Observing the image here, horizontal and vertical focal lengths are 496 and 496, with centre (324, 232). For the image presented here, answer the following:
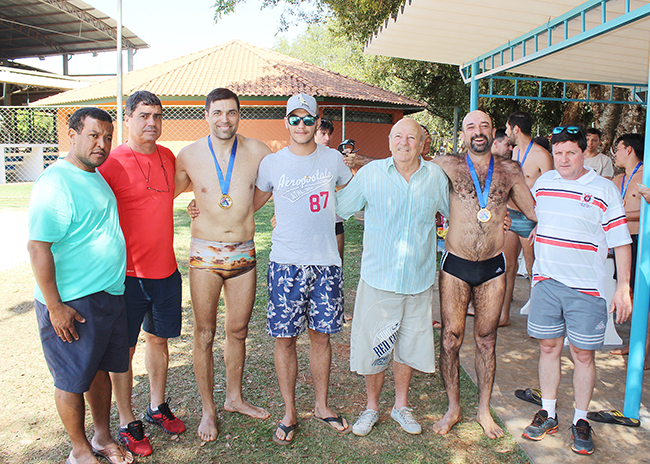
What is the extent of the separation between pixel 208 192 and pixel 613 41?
535 centimetres

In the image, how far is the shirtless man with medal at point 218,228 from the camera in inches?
134

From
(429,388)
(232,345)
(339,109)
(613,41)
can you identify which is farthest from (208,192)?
(339,109)

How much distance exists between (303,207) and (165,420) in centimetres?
177

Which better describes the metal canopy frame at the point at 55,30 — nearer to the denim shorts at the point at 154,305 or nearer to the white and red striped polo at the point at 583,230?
the denim shorts at the point at 154,305

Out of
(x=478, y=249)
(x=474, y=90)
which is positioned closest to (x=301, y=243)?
(x=478, y=249)

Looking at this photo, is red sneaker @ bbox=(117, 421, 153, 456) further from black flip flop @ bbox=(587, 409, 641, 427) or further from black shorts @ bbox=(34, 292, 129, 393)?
black flip flop @ bbox=(587, 409, 641, 427)

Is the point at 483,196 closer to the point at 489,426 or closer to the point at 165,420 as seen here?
the point at 489,426

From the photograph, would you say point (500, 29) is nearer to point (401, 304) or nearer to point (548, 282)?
point (548, 282)

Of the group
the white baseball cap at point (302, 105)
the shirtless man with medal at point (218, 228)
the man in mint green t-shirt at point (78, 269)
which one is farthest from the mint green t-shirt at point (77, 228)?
the white baseball cap at point (302, 105)

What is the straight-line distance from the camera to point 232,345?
356 centimetres

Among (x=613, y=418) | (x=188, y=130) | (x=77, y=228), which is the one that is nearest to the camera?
(x=77, y=228)

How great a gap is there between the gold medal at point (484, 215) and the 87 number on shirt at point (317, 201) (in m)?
1.06

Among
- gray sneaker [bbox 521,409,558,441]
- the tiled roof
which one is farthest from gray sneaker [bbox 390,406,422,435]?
the tiled roof

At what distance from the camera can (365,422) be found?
11.4 ft
